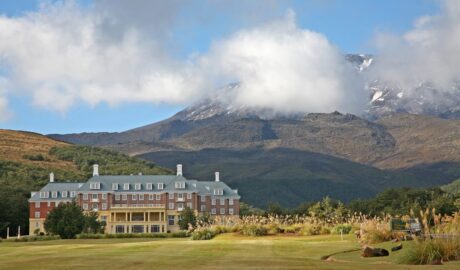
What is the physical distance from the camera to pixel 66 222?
6862 cm

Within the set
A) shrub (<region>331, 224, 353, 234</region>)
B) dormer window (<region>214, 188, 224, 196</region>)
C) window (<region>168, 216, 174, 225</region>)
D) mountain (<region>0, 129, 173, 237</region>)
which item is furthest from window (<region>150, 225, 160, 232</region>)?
shrub (<region>331, 224, 353, 234</region>)

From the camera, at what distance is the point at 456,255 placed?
23688 millimetres

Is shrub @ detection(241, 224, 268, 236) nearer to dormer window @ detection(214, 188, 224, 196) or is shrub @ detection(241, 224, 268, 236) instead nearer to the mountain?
the mountain

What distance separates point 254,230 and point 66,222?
94.2 feet

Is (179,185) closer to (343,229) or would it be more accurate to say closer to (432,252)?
(343,229)

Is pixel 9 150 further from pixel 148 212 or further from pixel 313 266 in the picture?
pixel 313 266

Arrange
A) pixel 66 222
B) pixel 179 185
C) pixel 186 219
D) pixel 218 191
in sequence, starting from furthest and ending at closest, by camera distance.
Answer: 1. pixel 218 191
2. pixel 179 185
3. pixel 186 219
4. pixel 66 222

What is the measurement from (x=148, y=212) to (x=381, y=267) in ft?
288

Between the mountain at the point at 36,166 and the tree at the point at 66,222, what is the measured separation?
18.3 metres

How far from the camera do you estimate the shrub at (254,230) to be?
45562mm

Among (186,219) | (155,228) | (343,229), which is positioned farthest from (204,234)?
(155,228)

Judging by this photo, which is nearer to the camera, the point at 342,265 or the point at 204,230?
the point at 342,265

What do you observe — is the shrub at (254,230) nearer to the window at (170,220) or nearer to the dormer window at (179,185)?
the window at (170,220)

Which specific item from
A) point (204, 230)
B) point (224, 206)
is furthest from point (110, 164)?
point (204, 230)
